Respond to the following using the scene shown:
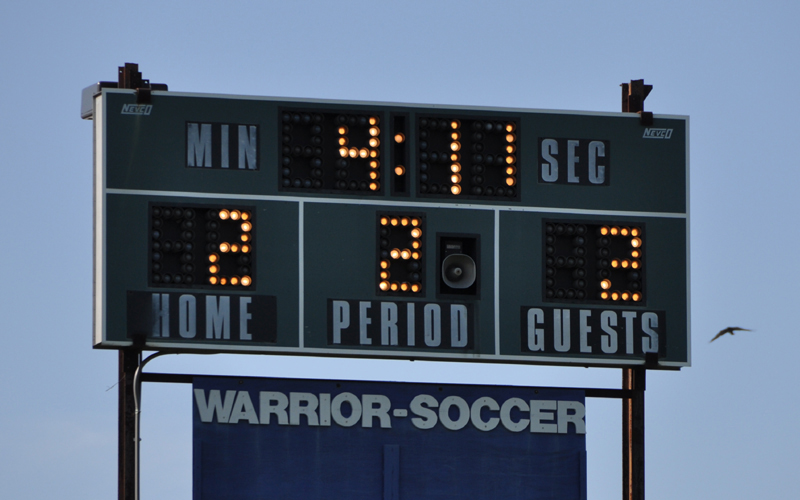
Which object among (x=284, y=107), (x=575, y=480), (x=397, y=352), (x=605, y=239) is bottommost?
(x=575, y=480)

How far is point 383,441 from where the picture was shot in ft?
60.8

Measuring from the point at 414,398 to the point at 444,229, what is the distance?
183cm

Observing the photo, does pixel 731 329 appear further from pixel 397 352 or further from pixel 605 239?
pixel 397 352

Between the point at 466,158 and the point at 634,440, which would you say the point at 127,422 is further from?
the point at 634,440

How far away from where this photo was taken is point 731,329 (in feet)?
65.5

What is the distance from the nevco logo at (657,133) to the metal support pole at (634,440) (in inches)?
98.8

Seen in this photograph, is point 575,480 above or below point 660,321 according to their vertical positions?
below

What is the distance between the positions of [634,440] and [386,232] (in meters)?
3.52

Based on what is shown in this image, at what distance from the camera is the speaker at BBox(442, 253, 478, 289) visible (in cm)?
1839

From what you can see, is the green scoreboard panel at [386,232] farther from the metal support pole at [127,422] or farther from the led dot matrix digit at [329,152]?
the metal support pole at [127,422]

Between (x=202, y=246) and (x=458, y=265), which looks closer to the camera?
(x=202, y=246)

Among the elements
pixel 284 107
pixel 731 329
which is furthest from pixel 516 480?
pixel 284 107

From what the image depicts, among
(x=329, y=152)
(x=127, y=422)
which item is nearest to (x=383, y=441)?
(x=127, y=422)

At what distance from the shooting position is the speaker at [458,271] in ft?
60.3
